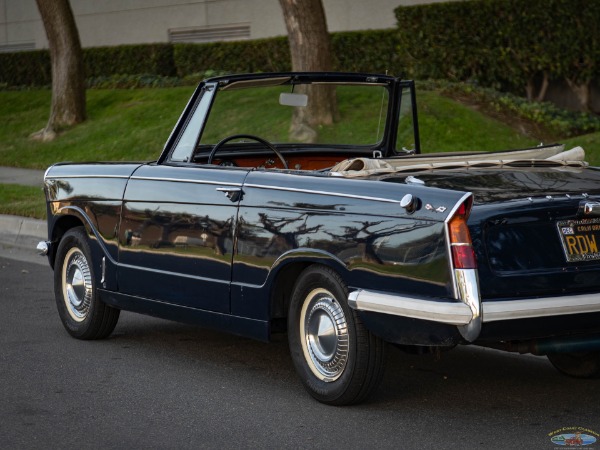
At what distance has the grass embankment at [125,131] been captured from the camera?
15797mm

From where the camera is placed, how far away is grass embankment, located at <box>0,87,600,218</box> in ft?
51.8

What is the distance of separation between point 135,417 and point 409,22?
14991 mm

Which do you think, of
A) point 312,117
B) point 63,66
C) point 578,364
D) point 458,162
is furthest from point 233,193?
point 63,66

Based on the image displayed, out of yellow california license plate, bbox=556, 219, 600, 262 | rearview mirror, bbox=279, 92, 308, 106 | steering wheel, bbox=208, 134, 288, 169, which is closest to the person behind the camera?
yellow california license plate, bbox=556, 219, 600, 262

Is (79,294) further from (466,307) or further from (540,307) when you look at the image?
(540,307)

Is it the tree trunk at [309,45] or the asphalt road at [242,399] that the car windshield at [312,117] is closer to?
the tree trunk at [309,45]

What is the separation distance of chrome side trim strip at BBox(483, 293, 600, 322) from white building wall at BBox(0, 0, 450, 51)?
1671cm

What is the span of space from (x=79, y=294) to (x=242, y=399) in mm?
2034

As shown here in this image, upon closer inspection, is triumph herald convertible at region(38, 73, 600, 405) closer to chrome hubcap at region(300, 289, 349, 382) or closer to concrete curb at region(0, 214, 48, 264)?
chrome hubcap at region(300, 289, 349, 382)

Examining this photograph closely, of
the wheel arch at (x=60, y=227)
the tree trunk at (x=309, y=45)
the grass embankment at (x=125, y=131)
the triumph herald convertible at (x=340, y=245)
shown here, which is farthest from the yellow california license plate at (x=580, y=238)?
the tree trunk at (x=309, y=45)

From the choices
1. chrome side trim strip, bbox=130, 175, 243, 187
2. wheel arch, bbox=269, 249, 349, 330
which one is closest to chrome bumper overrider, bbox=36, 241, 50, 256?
chrome side trim strip, bbox=130, 175, 243, 187

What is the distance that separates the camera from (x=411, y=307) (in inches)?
201

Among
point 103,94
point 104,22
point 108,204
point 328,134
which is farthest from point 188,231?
point 104,22

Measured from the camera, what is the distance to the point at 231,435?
525cm
